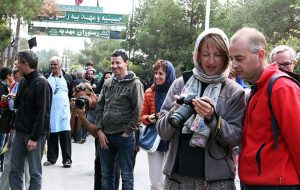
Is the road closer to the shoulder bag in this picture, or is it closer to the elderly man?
the elderly man

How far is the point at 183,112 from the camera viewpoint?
2.89 meters

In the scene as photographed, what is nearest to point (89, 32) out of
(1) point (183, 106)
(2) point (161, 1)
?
(2) point (161, 1)

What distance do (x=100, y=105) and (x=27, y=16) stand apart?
55.0 feet

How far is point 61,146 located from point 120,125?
12.4 feet

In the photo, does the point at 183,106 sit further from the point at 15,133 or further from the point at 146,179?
the point at 146,179

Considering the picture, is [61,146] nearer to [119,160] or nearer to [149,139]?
[119,160]

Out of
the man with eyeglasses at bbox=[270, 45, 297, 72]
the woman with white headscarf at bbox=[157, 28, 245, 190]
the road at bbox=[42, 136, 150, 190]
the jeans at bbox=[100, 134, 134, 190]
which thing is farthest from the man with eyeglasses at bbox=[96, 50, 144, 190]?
the woman with white headscarf at bbox=[157, 28, 245, 190]

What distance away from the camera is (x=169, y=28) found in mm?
30750

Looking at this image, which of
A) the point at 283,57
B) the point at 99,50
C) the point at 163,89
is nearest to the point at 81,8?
the point at 99,50

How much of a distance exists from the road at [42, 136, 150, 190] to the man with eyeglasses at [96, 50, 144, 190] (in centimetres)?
185

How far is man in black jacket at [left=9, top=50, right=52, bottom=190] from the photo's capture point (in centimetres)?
535

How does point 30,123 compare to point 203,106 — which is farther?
point 30,123

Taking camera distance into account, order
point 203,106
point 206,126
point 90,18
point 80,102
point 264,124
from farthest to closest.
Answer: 1. point 90,18
2. point 80,102
3. point 206,126
4. point 203,106
5. point 264,124

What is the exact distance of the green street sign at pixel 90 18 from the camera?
1610 inches
